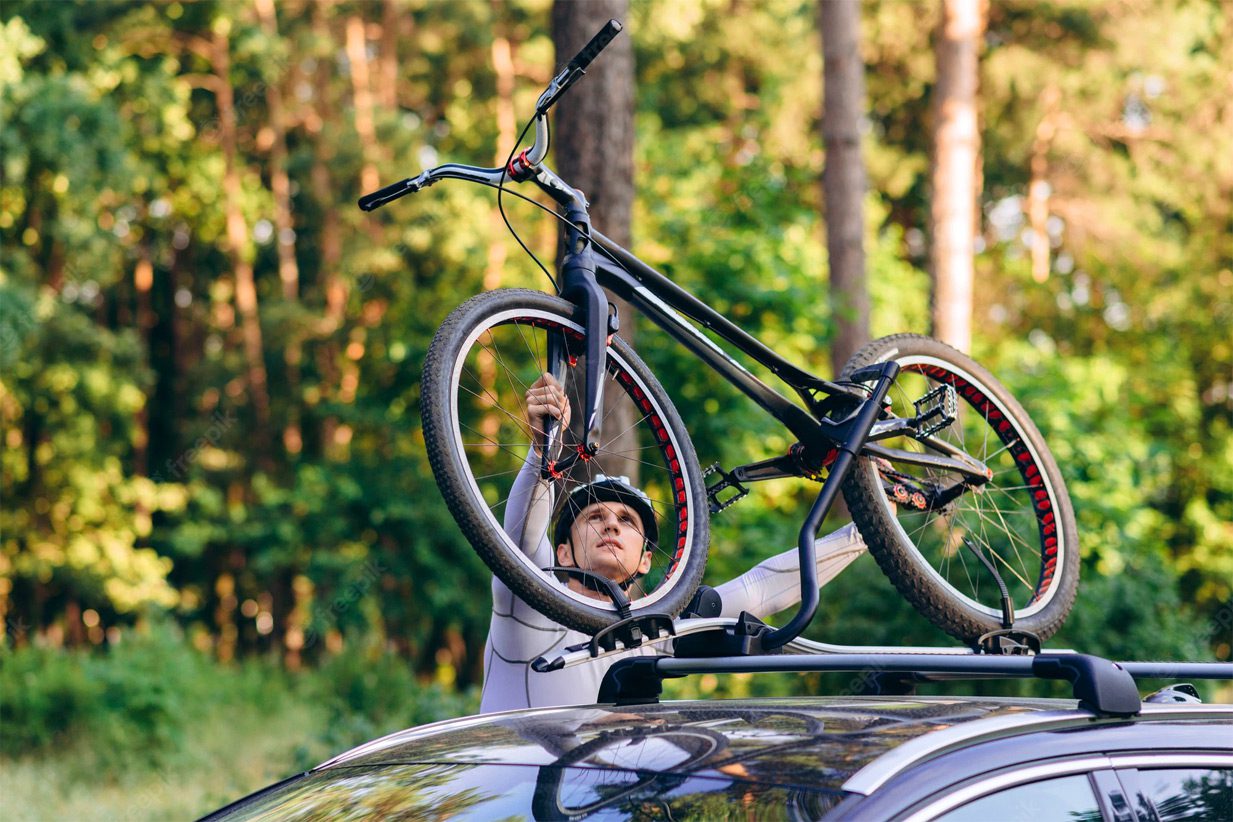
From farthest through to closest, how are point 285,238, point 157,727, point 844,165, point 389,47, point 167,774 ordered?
point 285,238 < point 389,47 < point 844,165 < point 157,727 < point 167,774

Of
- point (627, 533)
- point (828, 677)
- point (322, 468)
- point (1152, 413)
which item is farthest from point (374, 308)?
point (627, 533)

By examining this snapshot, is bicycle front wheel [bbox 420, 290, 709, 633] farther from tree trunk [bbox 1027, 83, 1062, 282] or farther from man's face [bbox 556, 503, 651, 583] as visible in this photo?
tree trunk [bbox 1027, 83, 1062, 282]

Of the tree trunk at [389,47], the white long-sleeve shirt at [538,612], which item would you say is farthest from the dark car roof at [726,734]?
the tree trunk at [389,47]

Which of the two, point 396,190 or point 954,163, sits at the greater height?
point 954,163

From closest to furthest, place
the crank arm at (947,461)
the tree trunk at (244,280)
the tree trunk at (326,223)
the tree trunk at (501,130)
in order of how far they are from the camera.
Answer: the crank arm at (947,461), the tree trunk at (501,130), the tree trunk at (326,223), the tree trunk at (244,280)

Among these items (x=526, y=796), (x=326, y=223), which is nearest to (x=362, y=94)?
(x=326, y=223)

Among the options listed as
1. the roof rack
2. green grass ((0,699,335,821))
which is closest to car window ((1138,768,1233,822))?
the roof rack

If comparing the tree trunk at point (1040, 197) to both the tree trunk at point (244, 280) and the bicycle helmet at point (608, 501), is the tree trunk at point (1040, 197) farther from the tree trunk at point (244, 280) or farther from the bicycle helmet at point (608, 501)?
the bicycle helmet at point (608, 501)

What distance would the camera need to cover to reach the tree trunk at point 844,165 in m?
14.0

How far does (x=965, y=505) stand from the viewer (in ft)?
14.5

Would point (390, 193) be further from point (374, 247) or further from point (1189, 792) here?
point (374, 247)

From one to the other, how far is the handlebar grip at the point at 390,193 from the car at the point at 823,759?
1455 millimetres

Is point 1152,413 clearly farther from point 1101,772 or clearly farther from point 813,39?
point 1101,772

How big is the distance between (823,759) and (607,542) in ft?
5.45
